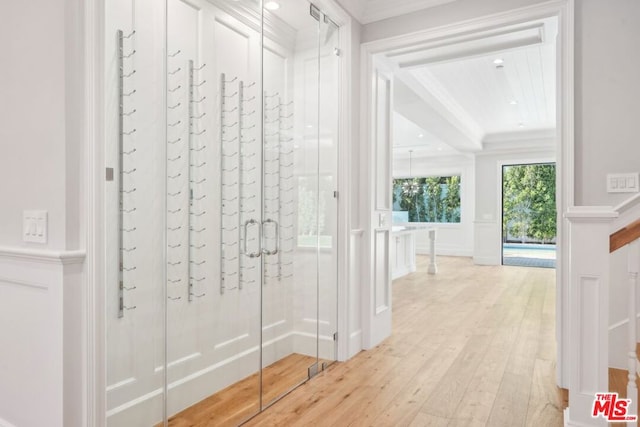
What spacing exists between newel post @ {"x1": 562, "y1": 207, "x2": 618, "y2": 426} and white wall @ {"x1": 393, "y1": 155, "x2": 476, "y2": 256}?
9.07 m

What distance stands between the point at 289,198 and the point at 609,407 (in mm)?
2079

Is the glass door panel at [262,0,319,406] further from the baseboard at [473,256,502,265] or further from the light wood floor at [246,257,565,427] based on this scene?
the baseboard at [473,256,502,265]

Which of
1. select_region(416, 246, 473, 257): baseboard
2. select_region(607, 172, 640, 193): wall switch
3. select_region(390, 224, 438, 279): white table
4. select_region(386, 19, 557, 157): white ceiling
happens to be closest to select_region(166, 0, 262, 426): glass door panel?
select_region(386, 19, 557, 157): white ceiling

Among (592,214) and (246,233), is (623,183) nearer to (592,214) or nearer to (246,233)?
(592,214)

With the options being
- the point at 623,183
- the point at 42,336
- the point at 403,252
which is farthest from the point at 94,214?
the point at 403,252

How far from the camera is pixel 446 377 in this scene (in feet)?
9.18

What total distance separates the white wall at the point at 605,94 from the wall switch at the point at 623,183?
3 cm

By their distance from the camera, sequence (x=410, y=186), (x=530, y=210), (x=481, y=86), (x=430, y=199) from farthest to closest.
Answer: (x=410, y=186) → (x=430, y=199) → (x=530, y=210) → (x=481, y=86)

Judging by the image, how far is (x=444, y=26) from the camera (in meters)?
3.07

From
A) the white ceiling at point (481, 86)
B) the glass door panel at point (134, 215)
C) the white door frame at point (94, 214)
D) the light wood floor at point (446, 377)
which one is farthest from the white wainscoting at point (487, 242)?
the white door frame at point (94, 214)

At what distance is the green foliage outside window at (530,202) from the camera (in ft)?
33.9

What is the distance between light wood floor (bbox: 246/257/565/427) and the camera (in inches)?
89.4

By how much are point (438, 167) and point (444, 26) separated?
8.38m

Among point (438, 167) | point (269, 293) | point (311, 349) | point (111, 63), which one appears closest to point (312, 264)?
point (269, 293)
